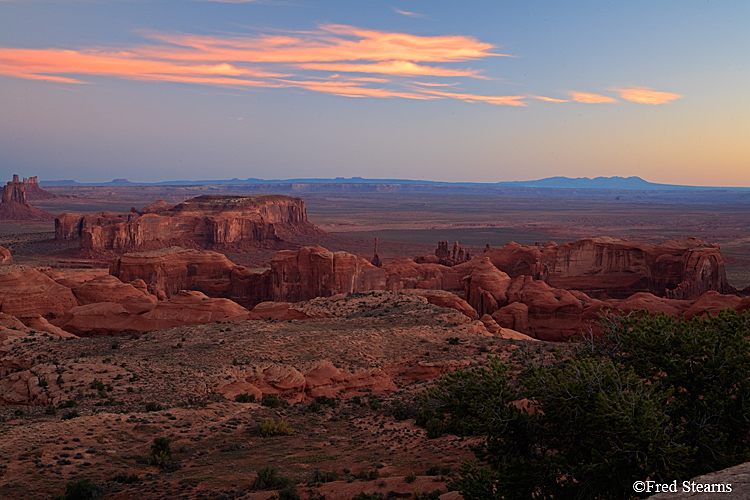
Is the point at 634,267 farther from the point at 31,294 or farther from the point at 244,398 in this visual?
the point at 31,294

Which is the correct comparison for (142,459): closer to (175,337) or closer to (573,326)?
(175,337)

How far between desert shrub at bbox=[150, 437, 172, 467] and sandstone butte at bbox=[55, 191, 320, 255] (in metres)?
87.9

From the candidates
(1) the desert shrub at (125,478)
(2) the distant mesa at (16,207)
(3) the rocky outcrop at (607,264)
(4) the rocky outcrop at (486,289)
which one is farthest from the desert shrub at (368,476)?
(2) the distant mesa at (16,207)

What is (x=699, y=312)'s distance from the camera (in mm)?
33906

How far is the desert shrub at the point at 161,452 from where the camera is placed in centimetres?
1596

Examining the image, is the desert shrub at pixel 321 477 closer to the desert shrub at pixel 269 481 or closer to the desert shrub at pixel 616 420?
the desert shrub at pixel 269 481

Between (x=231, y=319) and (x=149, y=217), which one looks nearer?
(x=231, y=319)

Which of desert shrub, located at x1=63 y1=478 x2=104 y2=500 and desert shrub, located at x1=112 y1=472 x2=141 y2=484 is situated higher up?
desert shrub, located at x1=63 y1=478 x2=104 y2=500

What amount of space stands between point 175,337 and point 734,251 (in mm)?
114530

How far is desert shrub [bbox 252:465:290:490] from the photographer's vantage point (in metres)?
13.9

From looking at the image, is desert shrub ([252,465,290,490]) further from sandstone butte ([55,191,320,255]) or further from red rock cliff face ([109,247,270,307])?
sandstone butte ([55,191,320,255])

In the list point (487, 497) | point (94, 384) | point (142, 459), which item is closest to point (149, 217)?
point (94, 384)

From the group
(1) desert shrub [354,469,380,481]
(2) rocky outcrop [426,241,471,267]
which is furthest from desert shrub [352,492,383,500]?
(2) rocky outcrop [426,241,471,267]

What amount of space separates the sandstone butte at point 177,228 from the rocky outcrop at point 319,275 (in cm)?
5569
